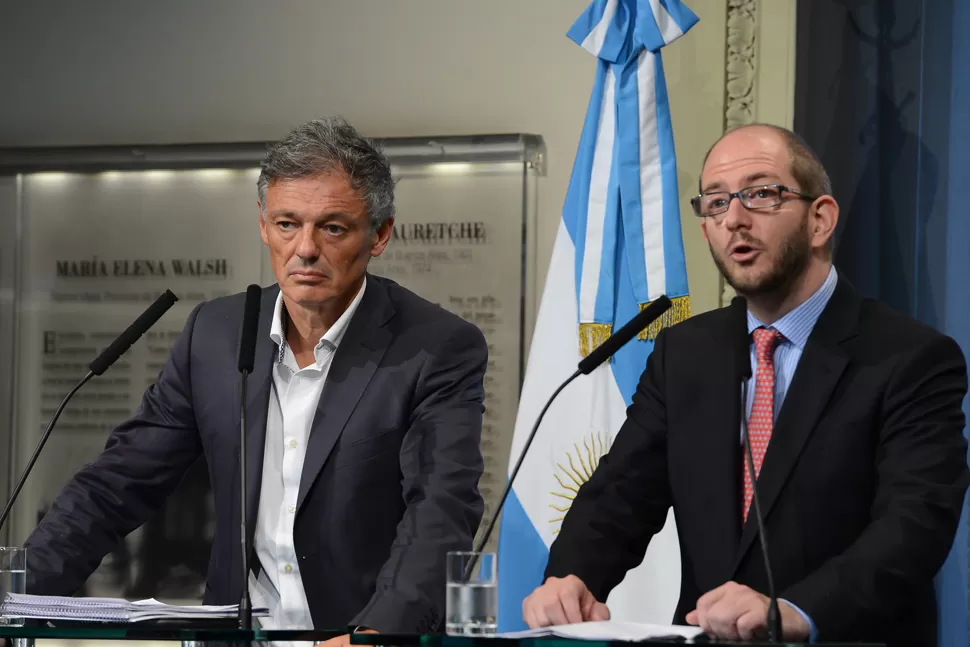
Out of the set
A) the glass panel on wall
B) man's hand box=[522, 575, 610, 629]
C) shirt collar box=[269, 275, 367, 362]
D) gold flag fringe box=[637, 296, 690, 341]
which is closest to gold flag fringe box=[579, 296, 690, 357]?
gold flag fringe box=[637, 296, 690, 341]

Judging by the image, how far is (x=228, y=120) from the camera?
4723 millimetres

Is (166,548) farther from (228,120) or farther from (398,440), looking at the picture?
(398,440)

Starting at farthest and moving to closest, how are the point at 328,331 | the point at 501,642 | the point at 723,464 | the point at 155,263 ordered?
the point at 155,263 → the point at 328,331 → the point at 723,464 → the point at 501,642

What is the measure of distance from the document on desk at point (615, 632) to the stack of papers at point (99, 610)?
1.85ft

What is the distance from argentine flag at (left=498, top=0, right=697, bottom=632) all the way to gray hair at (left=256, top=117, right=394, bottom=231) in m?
1.28

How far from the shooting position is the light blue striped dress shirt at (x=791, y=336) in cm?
230

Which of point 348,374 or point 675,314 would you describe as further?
point 675,314

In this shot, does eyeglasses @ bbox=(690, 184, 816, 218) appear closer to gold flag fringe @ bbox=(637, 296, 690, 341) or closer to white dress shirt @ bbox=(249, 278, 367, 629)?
white dress shirt @ bbox=(249, 278, 367, 629)

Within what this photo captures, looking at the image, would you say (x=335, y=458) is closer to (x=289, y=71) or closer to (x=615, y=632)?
(x=615, y=632)

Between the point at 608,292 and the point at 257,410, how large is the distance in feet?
4.83

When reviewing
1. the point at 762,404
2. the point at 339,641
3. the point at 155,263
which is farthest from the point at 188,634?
the point at 155,263

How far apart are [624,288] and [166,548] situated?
2.03 meters

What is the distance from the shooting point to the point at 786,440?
7.20ft

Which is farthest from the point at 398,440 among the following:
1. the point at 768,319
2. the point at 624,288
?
the point at 624,288
